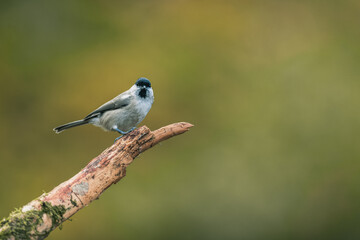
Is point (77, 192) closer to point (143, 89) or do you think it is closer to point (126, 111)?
point (126, 111)

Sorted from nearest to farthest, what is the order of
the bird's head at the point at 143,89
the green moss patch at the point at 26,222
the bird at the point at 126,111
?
1. the green moss patch at the point at 26,222
2. the bird at the point at 126,111
3. the bird's head at the point at 143,89

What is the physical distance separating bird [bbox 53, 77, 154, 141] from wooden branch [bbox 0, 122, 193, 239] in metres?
0.85

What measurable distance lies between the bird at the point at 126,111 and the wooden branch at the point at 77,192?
0.85 meters

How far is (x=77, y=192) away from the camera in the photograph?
350 centimetres

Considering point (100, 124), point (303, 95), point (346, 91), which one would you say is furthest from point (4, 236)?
point (346, 91)

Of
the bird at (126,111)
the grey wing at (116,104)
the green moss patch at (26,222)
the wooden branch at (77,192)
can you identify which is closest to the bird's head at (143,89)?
the bird at (126,111)

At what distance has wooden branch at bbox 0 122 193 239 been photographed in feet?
10.6

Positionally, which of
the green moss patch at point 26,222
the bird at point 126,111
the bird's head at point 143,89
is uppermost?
the bird's head at point 143,89

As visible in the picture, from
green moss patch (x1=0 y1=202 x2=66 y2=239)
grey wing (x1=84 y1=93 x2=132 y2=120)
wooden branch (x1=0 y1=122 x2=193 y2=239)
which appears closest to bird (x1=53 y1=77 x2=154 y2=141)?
grey wing (x1=84 y1=93 x2=132 y2=120)

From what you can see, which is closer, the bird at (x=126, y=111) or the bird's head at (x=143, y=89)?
the bird at (x=126, y=111)

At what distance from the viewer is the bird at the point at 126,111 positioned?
479 centimetres

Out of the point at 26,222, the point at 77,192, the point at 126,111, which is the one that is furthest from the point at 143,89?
the point at 26,222

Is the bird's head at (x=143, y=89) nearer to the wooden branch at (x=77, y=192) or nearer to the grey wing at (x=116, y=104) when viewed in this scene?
the grey wing at (x=116, y=104)

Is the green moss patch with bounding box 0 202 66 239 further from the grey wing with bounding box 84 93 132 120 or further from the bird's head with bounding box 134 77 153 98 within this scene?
the bird's head with bounding box 134 77 153 98
